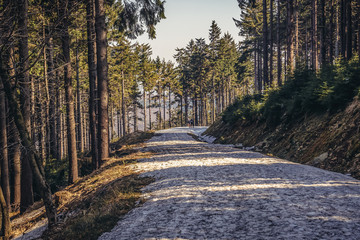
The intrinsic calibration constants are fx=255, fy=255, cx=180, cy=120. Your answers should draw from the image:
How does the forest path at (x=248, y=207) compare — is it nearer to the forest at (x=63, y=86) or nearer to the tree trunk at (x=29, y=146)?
the tree trunk at (x=29, y=146)

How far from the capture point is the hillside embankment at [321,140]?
8844 mm

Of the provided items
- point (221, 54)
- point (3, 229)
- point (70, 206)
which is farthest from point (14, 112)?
point (221, 54)

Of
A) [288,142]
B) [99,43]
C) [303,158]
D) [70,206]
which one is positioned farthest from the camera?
[288,142]

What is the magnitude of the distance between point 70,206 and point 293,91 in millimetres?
15240

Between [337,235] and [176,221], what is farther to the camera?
[176,221]

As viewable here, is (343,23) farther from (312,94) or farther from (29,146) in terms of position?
(29,146)

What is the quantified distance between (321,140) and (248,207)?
7.38m

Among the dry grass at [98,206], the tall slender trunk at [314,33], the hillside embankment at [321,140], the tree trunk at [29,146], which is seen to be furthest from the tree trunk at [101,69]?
the tall slender trunk at [314,33]

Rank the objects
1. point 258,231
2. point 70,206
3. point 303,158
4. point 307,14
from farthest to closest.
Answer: point 307,14
point 303,158
point 70,206
point 258,231

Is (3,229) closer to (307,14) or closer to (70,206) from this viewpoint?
(70,206)

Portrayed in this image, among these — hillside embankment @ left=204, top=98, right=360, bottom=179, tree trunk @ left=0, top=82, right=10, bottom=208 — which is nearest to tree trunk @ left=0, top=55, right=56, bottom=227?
tree trunk @ left=0, top=82, right=10, bottom=208

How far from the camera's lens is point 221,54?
61.0 m

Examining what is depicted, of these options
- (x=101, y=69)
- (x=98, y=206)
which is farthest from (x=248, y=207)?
(x=101, y=69)

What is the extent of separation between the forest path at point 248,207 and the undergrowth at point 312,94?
4.96 metres
